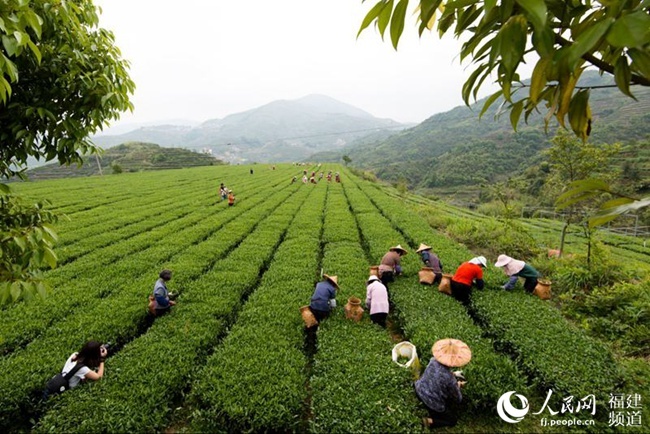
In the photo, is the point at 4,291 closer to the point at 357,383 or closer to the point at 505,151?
the point at 357,383

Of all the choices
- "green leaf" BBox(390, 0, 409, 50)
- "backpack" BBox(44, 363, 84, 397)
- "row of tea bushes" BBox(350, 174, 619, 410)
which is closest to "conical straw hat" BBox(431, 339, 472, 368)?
"row of tea bushes" BBox(350, 174, 619, 410)

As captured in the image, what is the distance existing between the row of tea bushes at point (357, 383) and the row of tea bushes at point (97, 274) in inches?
159

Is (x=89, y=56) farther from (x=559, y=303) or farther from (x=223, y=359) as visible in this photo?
(x=559, y=303)

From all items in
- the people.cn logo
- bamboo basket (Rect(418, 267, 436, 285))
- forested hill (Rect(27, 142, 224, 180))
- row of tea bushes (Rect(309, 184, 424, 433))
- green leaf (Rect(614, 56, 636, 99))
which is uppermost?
forested hill (Rect(27, 142, 224, 180))

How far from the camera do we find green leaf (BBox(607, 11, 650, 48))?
741 mm

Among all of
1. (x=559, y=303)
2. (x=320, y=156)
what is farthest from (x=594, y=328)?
(x=320, y=156)

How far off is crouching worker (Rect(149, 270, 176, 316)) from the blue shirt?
11.3 feet

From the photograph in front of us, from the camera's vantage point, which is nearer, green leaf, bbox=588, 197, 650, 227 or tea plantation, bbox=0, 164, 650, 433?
green leaf, bbox=588, 197, 650, 227

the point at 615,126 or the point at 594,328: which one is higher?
the point at 615,126

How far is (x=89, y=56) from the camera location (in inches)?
129

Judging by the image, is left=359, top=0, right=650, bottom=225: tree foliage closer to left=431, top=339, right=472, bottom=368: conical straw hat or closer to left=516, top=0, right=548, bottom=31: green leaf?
left=516, top=0, right=548, bottom=31: green leaf

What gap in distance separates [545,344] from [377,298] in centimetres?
337

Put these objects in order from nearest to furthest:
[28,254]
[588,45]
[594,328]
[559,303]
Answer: [588,45], [28,254], [594,328], [559,303]

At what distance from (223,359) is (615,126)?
3292 inches
